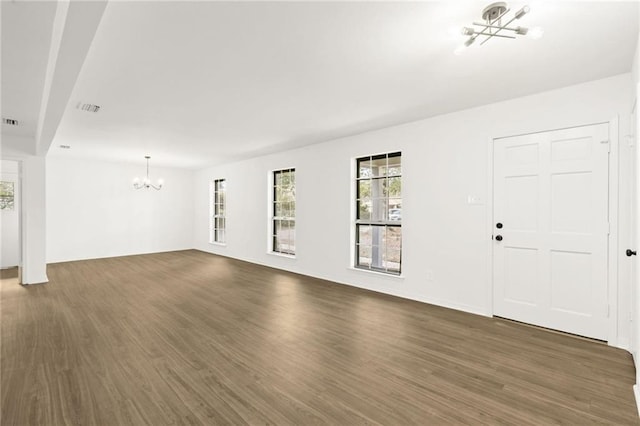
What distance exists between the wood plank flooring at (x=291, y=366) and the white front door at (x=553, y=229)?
0.96 feet

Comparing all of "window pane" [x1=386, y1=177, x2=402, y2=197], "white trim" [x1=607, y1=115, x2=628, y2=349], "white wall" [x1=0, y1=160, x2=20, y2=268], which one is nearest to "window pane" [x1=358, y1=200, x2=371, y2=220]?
"window pane" [x1=386, y1=177, x2=402, y2=197]

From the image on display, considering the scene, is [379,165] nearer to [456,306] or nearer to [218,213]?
[456,306]

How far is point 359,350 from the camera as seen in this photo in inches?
111

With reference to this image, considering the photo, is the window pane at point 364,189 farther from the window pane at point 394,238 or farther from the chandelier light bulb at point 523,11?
the chandelier light bulb at point 523,11

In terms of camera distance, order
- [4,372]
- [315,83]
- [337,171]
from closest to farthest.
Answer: [4,372] → [315,83] → [337,171]

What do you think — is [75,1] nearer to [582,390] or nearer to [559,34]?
[559,34]

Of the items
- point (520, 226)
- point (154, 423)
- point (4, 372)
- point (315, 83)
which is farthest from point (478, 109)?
point (4, 372)

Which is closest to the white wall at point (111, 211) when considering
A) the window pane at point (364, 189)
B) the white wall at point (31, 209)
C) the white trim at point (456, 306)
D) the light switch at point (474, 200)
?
the white wall at point (31, 209)

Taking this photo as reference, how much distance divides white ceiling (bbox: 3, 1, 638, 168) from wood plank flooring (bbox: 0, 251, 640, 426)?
2603mm

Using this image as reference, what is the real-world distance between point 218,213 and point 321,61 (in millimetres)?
7237

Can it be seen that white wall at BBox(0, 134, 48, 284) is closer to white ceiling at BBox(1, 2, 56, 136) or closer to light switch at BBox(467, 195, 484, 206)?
white ceiling at BBox(1, 2, 56, 136)

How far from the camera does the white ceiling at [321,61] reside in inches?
79.0

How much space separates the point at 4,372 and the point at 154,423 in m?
1.64

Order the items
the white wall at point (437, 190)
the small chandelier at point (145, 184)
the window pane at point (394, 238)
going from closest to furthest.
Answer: the white wall at point (437, 190)
the window pane at point (394, 238)
the small chandelier at point (145, 184)
